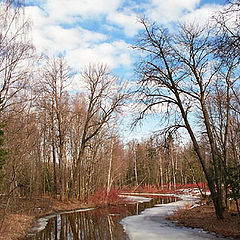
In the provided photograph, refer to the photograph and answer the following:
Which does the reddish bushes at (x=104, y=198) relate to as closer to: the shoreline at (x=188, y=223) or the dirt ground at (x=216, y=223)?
the shoreline at (x=188, y=223)

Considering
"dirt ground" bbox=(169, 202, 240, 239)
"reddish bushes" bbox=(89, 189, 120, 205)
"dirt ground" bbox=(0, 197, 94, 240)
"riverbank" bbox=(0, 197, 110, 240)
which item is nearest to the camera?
"dirt ground" bbox=(169, 202, 240, 239)

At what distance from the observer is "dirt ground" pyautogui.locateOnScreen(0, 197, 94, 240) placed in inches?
416

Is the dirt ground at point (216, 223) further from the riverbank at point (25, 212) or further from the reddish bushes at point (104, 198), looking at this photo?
the reddish bushes at point (104, 198)

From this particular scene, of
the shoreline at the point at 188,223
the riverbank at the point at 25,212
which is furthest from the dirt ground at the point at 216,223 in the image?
the riverbank at the point at 25,212

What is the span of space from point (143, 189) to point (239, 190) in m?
36.7

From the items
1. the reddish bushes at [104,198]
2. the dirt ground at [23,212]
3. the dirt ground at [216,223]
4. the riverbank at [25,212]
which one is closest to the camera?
the dirt ground at [216,223]

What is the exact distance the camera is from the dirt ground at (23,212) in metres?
10.6

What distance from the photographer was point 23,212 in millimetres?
16250

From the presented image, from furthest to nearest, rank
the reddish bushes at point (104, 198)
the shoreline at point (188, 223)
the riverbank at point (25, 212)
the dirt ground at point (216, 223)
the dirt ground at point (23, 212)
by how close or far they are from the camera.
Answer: the reddish bushes at point (104, 198) < the riverbank at point (25, 212) < the dirt ground at point (23, 212) < the shoreline at point (188, 223) < the dirt ground at point (216, 223)

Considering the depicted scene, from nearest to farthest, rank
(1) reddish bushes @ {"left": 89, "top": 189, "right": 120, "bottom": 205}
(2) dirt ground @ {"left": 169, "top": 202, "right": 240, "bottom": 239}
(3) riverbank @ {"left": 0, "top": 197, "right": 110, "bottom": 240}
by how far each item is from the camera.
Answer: (2) dirt ground @ {"left": 169, "top": 202, "right": 240, "bottom": 239} < (3) riverbank @ {"left": 0, "top": 197, "right": 110, "bottom": 240} < (1) reddish bushes @ {"left": 89, "top": 189, "right": 120, "bottom": 205}

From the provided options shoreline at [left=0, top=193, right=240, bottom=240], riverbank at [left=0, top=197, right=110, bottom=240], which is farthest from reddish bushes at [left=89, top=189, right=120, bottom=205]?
shoreline at [left=0, top=193, right=240, bottom=240]

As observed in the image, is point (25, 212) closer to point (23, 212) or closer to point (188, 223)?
point (23, 212)

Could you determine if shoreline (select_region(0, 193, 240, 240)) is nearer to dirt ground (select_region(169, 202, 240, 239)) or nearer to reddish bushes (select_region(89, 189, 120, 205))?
dirt ground (select_region(169, 202, 240, 239))

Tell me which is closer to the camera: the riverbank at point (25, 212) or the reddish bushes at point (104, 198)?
the riverbank at point (25, 212)
